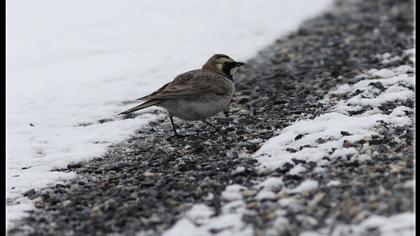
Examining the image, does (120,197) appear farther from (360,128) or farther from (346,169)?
(360,128)

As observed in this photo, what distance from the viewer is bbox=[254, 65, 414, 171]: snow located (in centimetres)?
664

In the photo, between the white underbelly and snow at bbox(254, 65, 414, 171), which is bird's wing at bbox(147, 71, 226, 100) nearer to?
the white underbelly

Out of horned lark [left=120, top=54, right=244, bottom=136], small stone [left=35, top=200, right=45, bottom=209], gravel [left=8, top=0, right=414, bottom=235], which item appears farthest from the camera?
horned lark [left=120, top=54, right=244, bottom=136]

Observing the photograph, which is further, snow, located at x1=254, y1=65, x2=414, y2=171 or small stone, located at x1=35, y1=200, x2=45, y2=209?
snow, located at x1=254, y1=65, x2=414, y2=171

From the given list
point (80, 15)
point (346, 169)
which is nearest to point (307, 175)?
point (346, 169)

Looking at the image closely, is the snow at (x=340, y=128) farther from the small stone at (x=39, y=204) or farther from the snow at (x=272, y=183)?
the small stone at (x=39, y=204)

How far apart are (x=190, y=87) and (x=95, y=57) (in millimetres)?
4452

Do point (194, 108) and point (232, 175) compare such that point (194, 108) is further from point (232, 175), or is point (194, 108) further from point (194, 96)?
point (232, 175)

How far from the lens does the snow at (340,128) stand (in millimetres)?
6637

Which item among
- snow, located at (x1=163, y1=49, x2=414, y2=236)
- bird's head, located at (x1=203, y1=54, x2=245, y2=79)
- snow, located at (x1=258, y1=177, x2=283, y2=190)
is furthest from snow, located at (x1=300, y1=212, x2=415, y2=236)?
bird's head, located at (x1=203, y1=54, x2=245, y2=79)

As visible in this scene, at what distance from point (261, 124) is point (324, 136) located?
4.48ft

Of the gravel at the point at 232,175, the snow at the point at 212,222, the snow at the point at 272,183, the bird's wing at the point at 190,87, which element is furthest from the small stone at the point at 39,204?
the snow at the point at 272,183

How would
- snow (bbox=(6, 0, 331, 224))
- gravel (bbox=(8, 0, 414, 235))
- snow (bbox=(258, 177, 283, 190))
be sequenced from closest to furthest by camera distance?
gravel (bbox=(8, 0, 414, 235)) → snow (bbox=(258, 177, 283, 190)) → snow (bbox=(6, 0, 331, 224))

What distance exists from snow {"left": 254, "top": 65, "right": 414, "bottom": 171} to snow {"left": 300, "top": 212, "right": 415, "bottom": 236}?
117 centimetres
